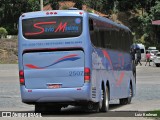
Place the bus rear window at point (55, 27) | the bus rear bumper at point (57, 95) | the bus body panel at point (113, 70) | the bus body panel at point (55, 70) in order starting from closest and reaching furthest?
1. the bus rear bumper at point (57, 95)
2. the bus body panel at point (55, 70)
3. the bus rear window at point (55, 27)
4. the bus body panel at point (113, 70)

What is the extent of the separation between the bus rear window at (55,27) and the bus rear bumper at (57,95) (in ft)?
5.39

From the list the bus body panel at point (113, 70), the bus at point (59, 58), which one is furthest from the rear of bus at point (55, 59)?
the bus body panel at point (113, 70)

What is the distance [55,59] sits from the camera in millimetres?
16469

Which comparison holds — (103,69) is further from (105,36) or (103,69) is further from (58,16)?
(58,16)

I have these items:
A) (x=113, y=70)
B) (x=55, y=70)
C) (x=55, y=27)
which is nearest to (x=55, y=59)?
(x=55, y=70)

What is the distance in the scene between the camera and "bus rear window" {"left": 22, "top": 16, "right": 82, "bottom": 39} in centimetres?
1656

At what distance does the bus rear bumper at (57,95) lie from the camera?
16266mm

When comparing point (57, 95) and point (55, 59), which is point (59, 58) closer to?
point (55, 59)

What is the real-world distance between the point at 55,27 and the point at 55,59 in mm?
992

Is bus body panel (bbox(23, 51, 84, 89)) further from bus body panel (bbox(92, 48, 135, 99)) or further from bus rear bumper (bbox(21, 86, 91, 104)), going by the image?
bus body panel (bbox(92, 48, 135, 99))

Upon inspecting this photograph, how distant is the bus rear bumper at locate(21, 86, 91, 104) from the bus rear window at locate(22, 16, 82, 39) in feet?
5.39

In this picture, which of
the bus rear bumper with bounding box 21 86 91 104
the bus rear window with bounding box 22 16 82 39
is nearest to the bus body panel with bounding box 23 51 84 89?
the bus rear bumper with bounding box 21 86 91 104

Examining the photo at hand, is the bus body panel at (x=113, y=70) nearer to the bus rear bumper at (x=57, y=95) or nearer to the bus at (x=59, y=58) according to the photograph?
the bus at (x=59, y=58)

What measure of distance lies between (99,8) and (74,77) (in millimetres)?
89857
